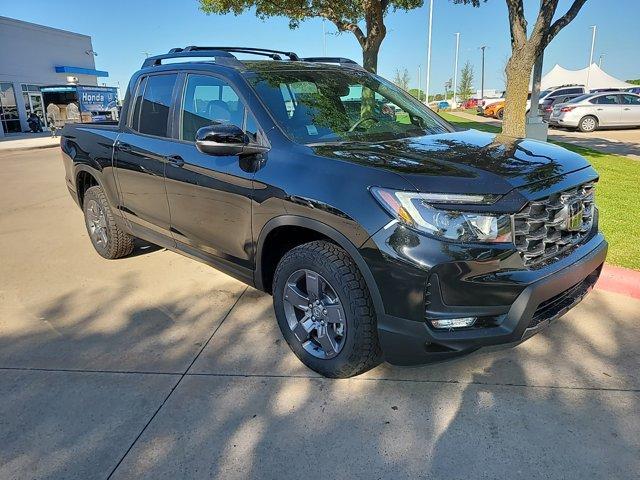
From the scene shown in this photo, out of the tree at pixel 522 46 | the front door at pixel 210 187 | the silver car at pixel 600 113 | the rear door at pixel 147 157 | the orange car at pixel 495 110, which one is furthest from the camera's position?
the orange car at pixel 495 110

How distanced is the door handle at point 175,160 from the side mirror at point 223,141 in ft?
2.29

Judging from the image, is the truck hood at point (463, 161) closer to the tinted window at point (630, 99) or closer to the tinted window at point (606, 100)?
the tinted window at point (606, 100)

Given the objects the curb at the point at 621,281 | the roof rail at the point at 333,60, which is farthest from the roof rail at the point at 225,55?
the curb at the point at 621,281

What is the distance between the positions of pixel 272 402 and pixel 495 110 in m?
35.6

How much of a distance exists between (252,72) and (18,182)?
9.50 metres

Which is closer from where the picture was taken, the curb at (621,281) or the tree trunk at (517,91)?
the curb at (621,281)

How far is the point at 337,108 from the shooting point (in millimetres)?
3611

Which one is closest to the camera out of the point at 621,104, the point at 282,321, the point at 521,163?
the point at 521,163

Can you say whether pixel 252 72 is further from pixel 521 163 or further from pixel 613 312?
pixel 613 312

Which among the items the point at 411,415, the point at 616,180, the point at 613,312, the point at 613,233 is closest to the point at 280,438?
the point at 411,415

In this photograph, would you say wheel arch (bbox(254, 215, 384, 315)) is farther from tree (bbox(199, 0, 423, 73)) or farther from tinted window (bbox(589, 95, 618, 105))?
tinted window (bbox(589, 95, 618, 105))

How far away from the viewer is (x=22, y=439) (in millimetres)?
2639

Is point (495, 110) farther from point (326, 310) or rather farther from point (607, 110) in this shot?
point (326, 310)

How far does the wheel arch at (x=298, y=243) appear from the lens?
2.60 meters
